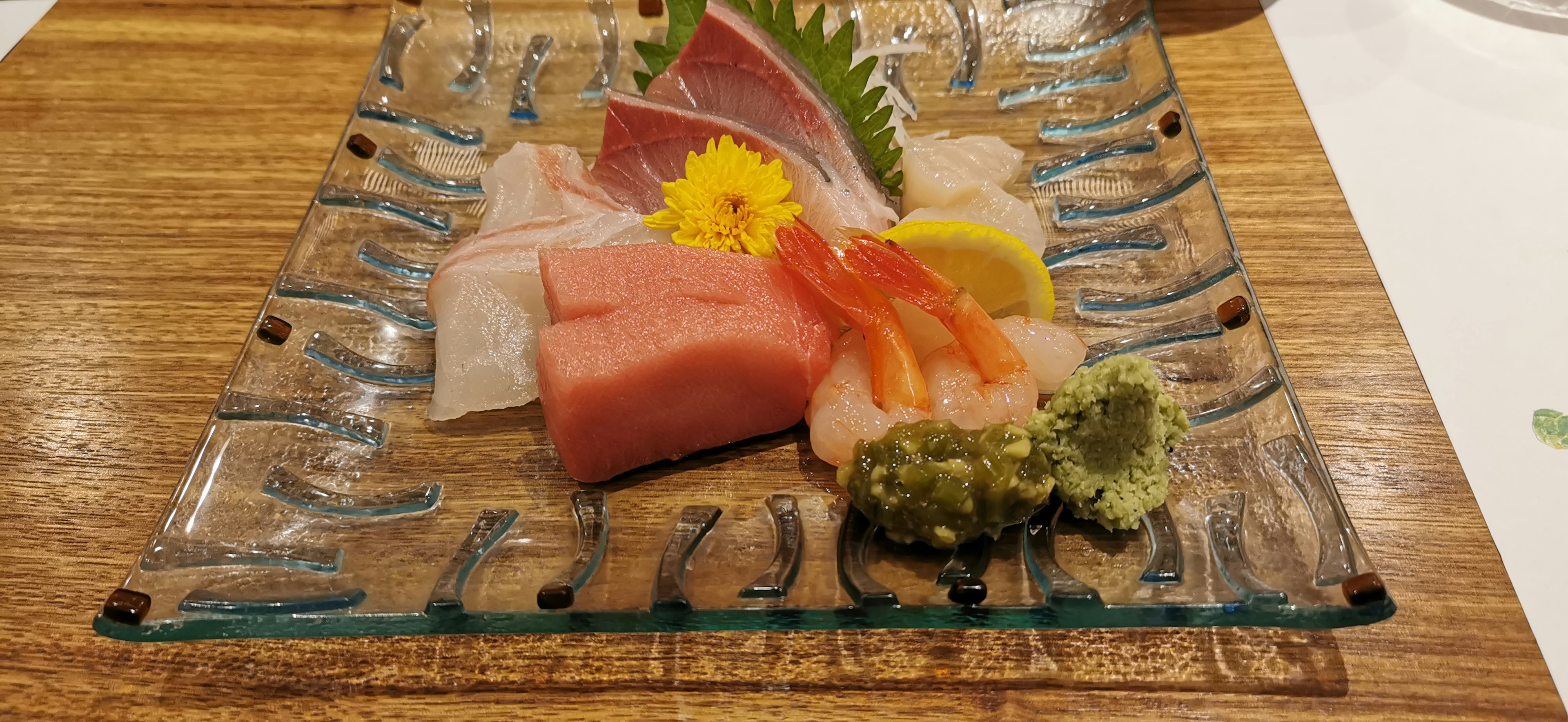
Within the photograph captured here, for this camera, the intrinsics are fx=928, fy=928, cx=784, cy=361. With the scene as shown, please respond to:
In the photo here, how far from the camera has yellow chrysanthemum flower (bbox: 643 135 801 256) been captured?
2.17 m

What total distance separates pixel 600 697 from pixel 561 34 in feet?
7.15

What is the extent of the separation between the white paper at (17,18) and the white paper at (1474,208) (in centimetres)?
446

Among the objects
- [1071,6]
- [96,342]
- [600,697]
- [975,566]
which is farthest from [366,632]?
[1071,6]

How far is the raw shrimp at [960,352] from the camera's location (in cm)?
192

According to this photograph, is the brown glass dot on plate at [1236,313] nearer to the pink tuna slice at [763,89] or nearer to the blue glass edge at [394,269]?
the pink tuna slice at [763,89]

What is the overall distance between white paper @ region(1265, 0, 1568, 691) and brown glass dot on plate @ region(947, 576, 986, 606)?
0.91 metres

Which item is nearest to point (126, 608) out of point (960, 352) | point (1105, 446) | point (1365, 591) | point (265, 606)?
point (265, 606)

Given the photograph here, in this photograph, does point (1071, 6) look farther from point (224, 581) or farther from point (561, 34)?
point (224, 581)

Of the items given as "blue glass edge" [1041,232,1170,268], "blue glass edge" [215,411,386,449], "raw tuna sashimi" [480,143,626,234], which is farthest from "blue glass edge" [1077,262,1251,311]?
"blue glass edge" [215,411,386,449]

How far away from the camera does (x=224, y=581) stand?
1.73 meters

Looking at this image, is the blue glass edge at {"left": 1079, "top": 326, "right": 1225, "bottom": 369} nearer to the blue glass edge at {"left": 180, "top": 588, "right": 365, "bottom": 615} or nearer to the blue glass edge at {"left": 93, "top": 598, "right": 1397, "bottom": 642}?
the blue glass edge at {"left": 93, "top": 598, "right": 1397, "bottom": 642}

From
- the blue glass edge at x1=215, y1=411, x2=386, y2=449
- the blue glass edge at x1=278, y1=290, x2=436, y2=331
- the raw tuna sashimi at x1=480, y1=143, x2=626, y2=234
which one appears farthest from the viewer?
the raw tuna sashimi at x1=480, y1=143, x2=626, y2=234

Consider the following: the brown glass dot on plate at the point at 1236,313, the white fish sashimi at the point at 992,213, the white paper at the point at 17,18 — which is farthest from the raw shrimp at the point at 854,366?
the white paper at the point at 17,18

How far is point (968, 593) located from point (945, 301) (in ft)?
2.10
